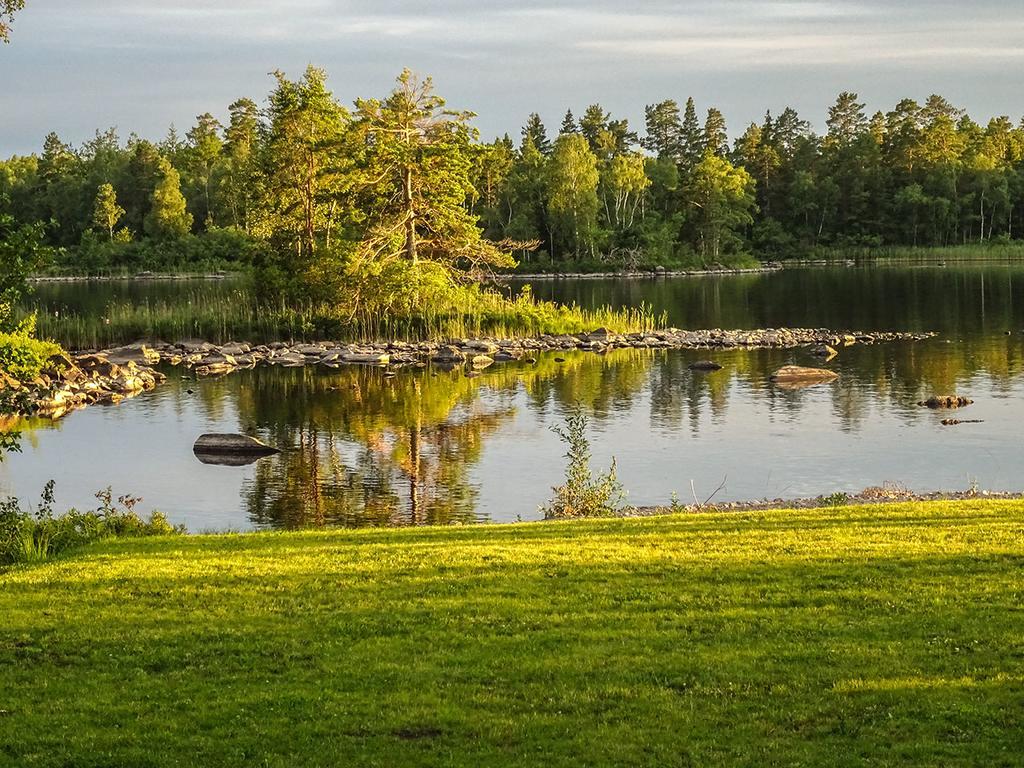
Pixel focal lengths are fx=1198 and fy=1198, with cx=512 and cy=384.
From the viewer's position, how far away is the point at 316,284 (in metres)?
54.3

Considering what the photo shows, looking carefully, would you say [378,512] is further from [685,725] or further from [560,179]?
[560,179]

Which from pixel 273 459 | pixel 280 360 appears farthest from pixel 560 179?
pixel 273 459

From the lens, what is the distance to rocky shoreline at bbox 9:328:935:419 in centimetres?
4069

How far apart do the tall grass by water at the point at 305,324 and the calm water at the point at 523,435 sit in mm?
7273

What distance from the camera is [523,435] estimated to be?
29734 mm

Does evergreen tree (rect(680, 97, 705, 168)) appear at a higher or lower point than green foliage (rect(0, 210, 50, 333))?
higher

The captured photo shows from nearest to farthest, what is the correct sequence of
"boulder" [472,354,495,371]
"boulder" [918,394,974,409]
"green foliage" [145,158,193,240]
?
"boulder" [918,394,974,409] < "boulder" [472,354,495,371] < "green foliage" [145,158,193,240]

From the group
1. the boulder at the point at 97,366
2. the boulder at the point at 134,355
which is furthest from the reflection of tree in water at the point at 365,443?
the boulder at the point at 134,355

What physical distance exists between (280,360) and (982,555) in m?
38.0

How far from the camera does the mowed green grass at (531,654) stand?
7.83 metres

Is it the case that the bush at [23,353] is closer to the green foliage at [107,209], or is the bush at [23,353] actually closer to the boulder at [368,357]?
the boulder at [368,357]

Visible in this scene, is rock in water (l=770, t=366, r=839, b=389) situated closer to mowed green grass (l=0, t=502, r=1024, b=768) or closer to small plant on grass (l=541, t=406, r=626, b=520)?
small plant on grass (l=541, t=406, r=626, b=520)

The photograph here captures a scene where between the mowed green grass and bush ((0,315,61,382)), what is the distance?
2256 mm

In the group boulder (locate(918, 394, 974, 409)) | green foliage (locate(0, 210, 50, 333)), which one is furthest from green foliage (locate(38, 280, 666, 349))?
green foliage (locate(0, 210, 50, 333))
